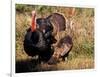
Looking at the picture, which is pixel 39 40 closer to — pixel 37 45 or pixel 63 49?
pixel 37 45

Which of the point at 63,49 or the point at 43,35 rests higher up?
the point at 43,35

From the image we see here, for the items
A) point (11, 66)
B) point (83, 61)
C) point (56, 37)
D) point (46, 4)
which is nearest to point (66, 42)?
point (56, 37)

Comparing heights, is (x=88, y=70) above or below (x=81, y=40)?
below

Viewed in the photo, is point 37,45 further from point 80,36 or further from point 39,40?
point 80,36

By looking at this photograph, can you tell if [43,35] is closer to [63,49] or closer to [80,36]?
[63,49]

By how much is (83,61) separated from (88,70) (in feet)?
0.36

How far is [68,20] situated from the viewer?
2.18 meters

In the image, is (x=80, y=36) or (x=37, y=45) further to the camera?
(x=80, y=36)

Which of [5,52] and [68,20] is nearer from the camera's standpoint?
[5,52]

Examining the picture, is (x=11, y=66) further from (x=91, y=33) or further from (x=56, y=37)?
(x=91, y=33)

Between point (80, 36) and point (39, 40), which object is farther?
point (80, 36)

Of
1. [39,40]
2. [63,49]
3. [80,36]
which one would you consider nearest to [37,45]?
[39,40]
